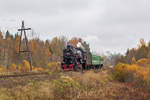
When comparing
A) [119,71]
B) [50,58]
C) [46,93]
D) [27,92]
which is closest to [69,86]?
[46,93]

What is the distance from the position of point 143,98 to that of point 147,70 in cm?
995

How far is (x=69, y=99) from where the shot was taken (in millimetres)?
11969

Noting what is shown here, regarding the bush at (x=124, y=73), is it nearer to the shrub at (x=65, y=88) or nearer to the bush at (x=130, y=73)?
the bush at (x=130, y=73)

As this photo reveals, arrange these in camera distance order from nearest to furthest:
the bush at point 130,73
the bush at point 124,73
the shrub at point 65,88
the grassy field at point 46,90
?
the grassy field at point 46,90 → the shrub at point 65,88 → the bush at point 130,73 → the bush at point 124,73

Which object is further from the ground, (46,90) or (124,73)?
(46,90)

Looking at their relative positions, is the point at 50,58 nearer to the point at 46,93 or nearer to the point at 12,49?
the point at 12,49

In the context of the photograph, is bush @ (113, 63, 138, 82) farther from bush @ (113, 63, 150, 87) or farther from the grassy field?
the grassy field

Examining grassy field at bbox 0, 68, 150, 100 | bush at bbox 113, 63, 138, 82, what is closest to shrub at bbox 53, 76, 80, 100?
grassy field at bbox 0, 68, 150, 100

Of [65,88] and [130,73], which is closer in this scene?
[65,88]

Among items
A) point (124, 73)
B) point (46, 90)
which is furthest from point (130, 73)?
point (46, 90)

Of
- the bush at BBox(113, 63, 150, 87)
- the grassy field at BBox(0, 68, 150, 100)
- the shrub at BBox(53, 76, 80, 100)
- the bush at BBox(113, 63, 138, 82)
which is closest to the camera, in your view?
the grassy field at BBox(0, 68, 150, 100)

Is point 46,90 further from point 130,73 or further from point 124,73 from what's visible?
point 130,73

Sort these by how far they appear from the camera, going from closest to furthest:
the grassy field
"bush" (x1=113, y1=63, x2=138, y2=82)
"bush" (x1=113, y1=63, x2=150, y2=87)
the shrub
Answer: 1. the grassy field
2. the shrub
3. "bush" (x1=113, y1=63, x2=150, y2=87)
4. "bush" (x1=113, y1=63, x2=138, y2=82)

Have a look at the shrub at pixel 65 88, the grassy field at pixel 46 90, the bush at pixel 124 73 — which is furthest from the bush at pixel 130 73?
the shrub at pixel 65 88
